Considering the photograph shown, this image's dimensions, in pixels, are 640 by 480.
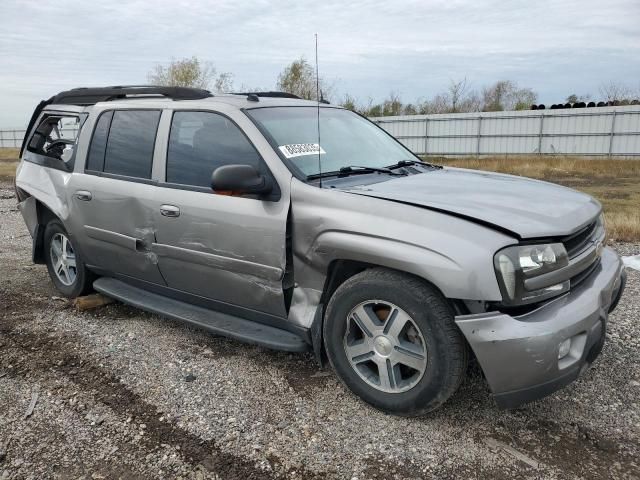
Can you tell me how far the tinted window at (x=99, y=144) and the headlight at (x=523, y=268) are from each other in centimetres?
328

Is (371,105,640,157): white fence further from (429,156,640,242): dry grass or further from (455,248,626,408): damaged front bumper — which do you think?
(455,248,626,408): damaged front bumper

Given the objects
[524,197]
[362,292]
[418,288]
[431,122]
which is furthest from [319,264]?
[431,122]

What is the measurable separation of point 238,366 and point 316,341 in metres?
0.75

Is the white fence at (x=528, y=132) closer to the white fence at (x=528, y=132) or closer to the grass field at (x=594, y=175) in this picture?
the white fence at (x=528, y=132)

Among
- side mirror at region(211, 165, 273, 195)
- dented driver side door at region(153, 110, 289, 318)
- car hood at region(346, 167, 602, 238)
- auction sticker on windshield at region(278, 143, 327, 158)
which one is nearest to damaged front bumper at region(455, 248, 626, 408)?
car hood at region(346, 167, 602, 238)

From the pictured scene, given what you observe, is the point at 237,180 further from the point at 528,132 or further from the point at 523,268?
the point at 528,132

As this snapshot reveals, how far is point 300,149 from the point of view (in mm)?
3574

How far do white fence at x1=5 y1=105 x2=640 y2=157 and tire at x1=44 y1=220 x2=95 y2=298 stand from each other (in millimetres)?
25538

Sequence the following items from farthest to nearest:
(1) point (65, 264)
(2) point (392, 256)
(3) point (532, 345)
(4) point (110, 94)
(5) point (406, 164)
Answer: (1) point (65, 264) → (4) point (110, 94) → (5) point (406, 164) → (2) point (392, 256) → (3) point (532, 345)

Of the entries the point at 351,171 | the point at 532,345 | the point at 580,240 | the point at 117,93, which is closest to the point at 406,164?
the point at 351,171

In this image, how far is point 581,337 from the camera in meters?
2.78

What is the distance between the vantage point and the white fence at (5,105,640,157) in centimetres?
2605

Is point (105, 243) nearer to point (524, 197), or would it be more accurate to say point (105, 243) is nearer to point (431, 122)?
point (524, 197)

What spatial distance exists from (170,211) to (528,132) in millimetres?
27678
